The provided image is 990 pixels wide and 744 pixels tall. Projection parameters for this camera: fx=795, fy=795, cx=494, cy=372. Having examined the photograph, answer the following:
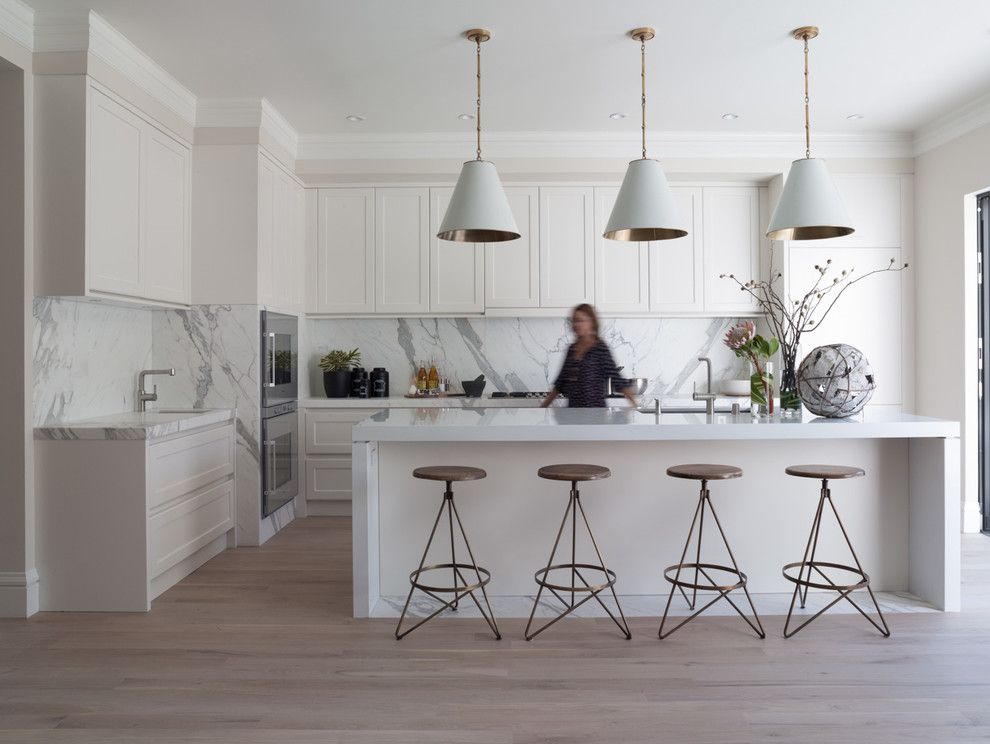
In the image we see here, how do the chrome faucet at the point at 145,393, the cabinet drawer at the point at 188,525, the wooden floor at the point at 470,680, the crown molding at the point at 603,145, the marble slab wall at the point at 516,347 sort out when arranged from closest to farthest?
the wooden floor at the point at 470,680 < the cabinet drawer at the point at 188,525 < the chrome faucet at the point at 145,393 < the crown molding at the point at 603,145 < the marble slab wall at the point at 516,347

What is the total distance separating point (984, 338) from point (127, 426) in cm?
515

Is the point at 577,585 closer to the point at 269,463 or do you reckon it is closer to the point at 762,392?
the point at 762,392

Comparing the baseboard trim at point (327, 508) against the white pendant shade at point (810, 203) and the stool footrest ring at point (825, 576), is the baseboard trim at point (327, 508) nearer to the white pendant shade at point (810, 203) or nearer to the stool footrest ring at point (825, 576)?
the stool footrest ring at point (825, 576)

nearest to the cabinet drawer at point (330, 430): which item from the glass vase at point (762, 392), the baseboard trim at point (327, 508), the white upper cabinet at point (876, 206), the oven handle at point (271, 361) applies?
the baseboard trim at point (327, 508)

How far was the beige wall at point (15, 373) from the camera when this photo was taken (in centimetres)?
360

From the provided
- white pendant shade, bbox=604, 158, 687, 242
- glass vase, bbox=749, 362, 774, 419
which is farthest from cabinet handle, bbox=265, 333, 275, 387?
glass vase, bbox=749, 362, 774, 419

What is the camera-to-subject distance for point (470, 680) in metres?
2.88

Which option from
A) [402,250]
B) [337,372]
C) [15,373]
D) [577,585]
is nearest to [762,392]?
[577,585]

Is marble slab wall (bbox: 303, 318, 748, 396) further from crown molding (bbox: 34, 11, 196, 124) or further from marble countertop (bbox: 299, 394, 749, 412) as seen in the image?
crown molding (bbox: 34, 11, 196, 124)

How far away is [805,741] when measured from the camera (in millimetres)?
2414

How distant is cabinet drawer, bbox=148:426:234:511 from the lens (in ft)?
12.5

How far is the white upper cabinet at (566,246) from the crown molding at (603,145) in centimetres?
34

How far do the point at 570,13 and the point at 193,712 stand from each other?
10.9ft

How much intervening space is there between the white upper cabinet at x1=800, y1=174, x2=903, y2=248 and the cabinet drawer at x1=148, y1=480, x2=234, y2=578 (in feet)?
14.3
